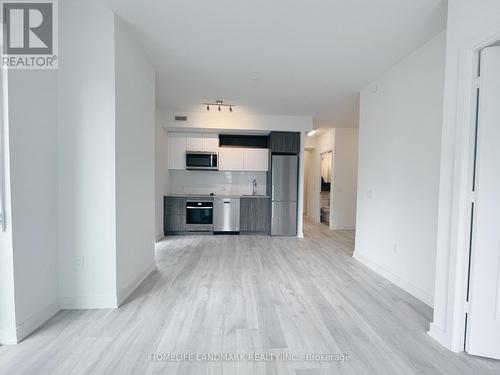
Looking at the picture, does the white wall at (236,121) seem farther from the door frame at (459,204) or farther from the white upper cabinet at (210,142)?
the door frame at (459,204)

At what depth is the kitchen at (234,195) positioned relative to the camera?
5.39 m

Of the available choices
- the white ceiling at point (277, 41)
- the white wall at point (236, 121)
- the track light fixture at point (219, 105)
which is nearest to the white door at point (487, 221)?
the white ceiling at point (277, 41)

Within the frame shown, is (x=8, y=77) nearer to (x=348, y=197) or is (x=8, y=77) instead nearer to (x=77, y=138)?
(x=77, y=138)

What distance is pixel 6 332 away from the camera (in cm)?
175

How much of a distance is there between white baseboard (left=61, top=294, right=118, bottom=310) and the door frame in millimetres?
2917

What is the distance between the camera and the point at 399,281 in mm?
2869

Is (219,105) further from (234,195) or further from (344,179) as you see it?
(344,179)

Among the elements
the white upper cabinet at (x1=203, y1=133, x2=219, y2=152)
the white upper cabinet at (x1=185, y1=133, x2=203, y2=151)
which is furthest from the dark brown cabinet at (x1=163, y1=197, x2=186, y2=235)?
the white upper cabinet at (x1=203, y1=133, x2=219, y2=152)

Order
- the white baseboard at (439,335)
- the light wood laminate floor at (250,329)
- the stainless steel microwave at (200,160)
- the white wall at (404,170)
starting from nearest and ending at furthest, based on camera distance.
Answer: the light wood laminate floor at (250,329)
the white baseboard at (439,335)
the white wall at (404,170)
the stainless steel microwave at (200,160)

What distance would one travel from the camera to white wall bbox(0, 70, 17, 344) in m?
1.72

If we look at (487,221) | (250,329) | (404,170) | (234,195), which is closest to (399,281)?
(404,170)

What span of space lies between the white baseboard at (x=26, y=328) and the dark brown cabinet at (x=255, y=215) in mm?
3807

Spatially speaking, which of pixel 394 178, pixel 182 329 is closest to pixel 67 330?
pixel 182 329

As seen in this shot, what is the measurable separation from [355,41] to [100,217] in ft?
10.5
